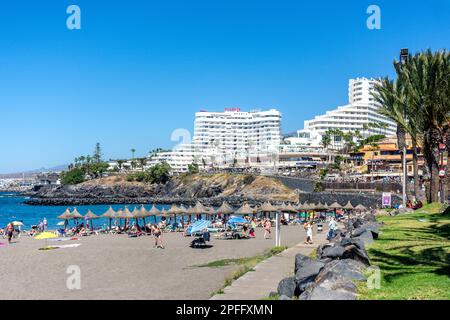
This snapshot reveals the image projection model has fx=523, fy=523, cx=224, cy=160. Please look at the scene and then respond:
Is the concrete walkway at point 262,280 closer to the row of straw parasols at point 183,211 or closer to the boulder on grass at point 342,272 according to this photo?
the boulder on grass at point 342,272

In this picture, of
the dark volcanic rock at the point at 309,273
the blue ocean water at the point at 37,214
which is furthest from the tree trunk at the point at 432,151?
the blue ocean water at the point at 37,214

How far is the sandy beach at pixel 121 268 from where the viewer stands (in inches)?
727

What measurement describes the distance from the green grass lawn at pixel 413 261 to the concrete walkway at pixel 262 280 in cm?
316

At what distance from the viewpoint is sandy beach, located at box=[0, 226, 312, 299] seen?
1845cm

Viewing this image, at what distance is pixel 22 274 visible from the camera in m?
22.9

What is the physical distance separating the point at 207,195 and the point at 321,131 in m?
71.8

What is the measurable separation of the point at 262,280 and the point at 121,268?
9.39 m

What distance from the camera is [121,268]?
2414 centimetres

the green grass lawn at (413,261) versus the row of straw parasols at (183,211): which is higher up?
the green grass lawn at (413,261)

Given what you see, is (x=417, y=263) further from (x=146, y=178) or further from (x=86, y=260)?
(x=146, y=178)

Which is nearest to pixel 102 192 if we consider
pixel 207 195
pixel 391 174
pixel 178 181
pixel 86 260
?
pixel 178 181

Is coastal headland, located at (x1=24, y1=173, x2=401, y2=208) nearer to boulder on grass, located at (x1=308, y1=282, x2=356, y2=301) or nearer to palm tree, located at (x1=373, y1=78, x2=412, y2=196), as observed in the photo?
palm tree, located at (x1=373, y1=78, x2=412, y2=196)

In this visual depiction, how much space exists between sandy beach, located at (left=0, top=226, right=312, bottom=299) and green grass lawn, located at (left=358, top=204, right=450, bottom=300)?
595 centimetres

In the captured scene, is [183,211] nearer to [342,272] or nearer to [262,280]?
[262,280]
